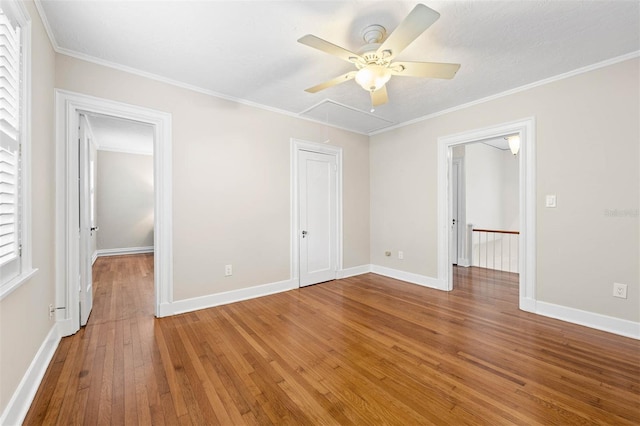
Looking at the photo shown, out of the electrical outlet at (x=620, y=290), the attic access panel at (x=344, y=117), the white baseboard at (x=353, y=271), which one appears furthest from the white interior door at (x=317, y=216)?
the electrical outlet at (x=620, y=290)

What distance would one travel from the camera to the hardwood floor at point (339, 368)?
155cm

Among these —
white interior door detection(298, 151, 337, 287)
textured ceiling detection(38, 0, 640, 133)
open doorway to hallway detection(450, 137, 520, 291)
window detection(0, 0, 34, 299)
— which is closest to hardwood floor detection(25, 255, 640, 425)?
window detection(0, 0, 34, 299)

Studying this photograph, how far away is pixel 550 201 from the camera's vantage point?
2.91m

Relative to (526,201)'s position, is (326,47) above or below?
above

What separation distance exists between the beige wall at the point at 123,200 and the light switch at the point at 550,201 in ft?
27.5

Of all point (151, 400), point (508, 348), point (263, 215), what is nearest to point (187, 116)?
point (263, 215)

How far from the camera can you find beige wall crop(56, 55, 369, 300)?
280 centimetres

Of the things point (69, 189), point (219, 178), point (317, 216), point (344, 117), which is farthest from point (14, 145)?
point (344, 117)

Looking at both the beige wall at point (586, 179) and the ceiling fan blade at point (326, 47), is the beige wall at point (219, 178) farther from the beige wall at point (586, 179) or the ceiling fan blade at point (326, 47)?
the beige wall at point (586, 179)

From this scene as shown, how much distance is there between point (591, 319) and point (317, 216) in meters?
3.38

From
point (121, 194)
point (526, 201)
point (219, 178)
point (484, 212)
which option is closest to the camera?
point (526, 201)

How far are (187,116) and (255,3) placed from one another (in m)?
1.69

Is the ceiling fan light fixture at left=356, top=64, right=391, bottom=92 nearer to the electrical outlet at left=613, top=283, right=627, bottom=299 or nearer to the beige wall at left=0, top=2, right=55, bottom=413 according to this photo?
the beige wall at left=0, top=2, right=55, bottom=413

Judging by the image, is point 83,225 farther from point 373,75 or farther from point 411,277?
point 411,277
